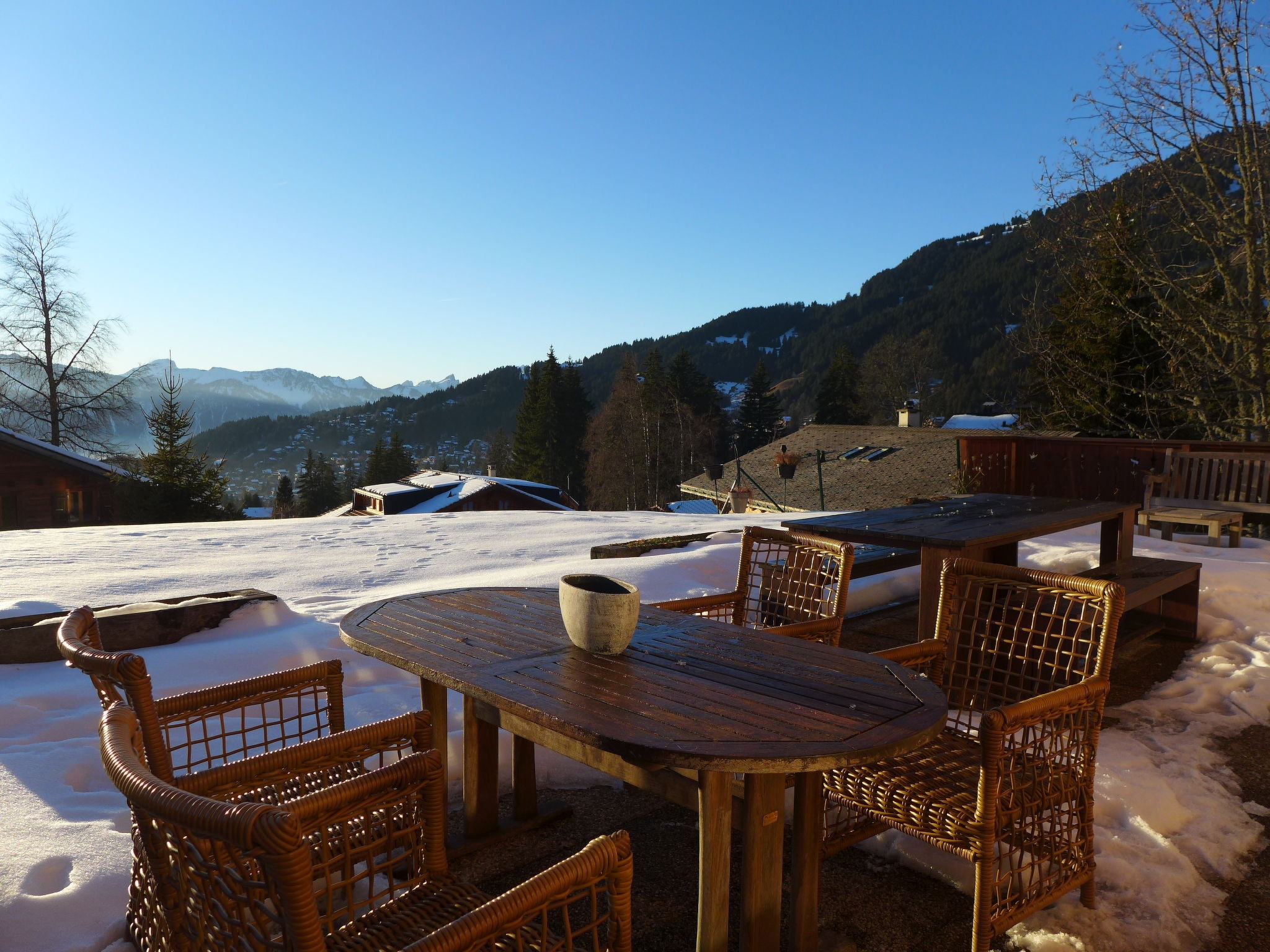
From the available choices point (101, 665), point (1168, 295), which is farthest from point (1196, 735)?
point (1168, 295)

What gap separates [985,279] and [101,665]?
7516 cm

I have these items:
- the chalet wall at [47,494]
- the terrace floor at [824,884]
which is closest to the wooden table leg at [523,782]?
the terrace floor at [824,884]

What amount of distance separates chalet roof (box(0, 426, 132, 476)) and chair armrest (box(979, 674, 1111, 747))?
22454mm

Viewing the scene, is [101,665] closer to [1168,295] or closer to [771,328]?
[1168,295]

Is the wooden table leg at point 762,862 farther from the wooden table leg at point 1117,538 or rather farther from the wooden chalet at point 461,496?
the wooden chalet at point 461,496

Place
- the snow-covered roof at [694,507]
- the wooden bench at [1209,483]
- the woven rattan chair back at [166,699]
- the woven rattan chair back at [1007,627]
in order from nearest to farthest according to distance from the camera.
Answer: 1. the woven rattan chair back at [166,699]
2. the woven rattan chair back at [1007,627]
3. the wooden bench at [1209,483]
4. the snow-covered roof at [694,507]

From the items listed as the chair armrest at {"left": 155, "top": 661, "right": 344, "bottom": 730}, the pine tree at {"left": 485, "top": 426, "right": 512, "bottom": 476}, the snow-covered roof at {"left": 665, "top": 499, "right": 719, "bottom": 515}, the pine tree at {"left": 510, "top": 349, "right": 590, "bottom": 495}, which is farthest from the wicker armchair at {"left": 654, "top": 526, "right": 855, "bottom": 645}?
the pine tree at {"left": 485, "top": 426, "right": 512, "bottom": 476}

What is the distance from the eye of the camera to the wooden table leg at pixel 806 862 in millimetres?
1813

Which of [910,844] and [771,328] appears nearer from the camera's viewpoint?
[910,844]

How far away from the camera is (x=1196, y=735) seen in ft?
10.3

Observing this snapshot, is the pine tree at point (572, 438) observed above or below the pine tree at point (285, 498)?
Result: above

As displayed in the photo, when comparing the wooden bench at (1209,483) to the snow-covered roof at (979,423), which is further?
the snow-covered roof at (979,423)

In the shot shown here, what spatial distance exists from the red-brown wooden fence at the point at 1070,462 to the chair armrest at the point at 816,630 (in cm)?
763

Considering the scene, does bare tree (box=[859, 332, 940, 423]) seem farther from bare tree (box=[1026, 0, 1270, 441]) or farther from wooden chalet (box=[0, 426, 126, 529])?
wooden chalet (box=[0, 426, 126, 529])
